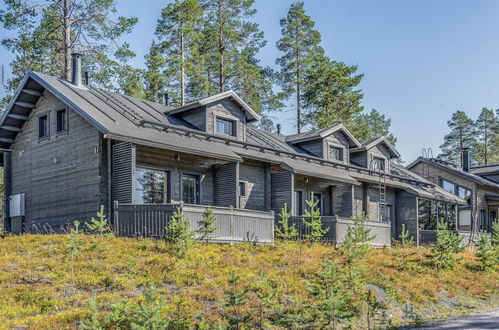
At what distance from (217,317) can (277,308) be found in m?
1.17

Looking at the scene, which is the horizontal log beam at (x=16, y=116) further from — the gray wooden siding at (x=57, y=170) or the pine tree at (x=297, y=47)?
the pine tree at (x=297, y=47)

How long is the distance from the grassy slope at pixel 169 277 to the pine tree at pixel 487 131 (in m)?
52.9

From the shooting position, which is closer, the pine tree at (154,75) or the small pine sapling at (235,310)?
the small pine sapling at (235,310)

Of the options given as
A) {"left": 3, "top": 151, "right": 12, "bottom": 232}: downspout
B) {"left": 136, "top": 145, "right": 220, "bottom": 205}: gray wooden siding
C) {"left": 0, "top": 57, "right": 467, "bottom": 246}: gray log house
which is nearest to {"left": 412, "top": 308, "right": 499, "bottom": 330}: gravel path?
{"left": 0, "top": 57, "right": 467, "bottom": 246}: gray log house

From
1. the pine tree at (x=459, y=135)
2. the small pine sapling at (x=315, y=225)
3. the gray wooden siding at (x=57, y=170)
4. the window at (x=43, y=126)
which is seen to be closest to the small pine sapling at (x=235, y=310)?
the small pine sapling at (x=315, y=225)

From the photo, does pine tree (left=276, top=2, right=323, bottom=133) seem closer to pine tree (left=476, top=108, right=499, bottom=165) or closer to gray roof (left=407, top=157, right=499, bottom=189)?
gray roof (left=407, top=157, right=499, bottom=189)

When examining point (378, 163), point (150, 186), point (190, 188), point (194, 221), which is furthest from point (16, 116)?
point (378, 163)

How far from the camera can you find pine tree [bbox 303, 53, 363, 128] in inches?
1800

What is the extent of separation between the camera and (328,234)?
834 inches

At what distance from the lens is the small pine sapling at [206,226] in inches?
669

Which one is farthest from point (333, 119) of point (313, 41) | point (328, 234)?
point (328, 234)

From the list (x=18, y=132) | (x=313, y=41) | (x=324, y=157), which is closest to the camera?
(x=18, y=132)

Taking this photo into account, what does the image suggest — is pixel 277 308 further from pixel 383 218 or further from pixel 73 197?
pixel 383 218

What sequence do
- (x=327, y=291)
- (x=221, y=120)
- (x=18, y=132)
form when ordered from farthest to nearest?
(x=221, y=120) < (x=18, y=132) < (x=327, y=291)
